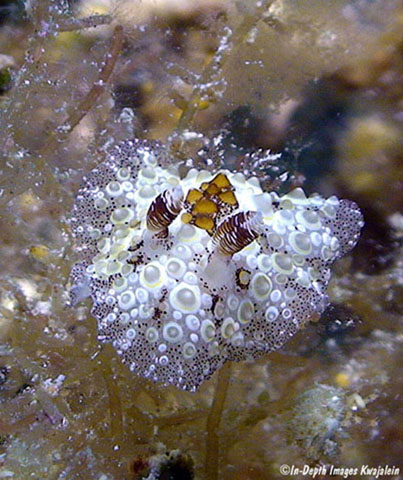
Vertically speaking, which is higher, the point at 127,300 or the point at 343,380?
the point at 127,300

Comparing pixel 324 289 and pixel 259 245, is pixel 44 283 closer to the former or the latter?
pixel 259 245

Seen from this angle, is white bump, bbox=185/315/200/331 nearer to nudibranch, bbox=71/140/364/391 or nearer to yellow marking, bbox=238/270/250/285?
nudibranch, bbox=71/140/364/391

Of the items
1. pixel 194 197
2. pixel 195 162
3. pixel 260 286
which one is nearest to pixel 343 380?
pixel 260 286

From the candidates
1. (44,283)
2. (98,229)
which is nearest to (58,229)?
A: (44,283)

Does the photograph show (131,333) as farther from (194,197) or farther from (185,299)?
(194,197)

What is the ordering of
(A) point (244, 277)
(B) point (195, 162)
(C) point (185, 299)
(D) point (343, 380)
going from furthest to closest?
(B) point (195, 162) → (D) point (343, 380) → (A) point (244, 277) → (C) point (185, 299)

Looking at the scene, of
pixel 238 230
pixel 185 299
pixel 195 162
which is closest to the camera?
pixel 238 230

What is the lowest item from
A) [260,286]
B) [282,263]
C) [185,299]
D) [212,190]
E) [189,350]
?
[189,350]
